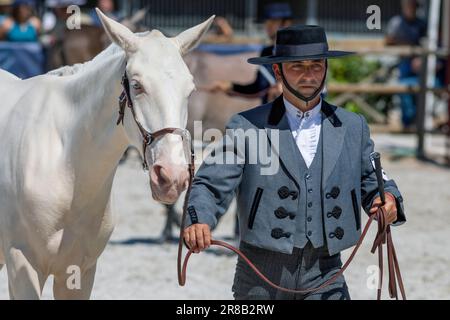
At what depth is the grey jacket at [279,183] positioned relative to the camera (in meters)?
3.76

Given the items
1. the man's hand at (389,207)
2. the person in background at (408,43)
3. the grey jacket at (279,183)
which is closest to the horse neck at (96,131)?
the grey jacket at (279,183)

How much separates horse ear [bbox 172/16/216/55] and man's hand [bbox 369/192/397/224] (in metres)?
0.97

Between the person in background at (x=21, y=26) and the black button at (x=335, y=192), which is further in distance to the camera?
the person in background at (x=21, y=26)

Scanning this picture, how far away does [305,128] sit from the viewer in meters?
3.87

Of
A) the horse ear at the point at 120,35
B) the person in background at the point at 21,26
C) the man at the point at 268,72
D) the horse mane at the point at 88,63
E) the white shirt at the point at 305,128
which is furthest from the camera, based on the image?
the person in background at the point at 21,26

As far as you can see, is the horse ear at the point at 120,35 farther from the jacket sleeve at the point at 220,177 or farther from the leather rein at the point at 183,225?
the jacket sleeve at the point at 220,177

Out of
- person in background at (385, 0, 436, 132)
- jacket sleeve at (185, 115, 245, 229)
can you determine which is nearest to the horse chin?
jacket sleeve at (185, 115, 245, 229)

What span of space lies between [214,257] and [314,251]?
391 centimetres

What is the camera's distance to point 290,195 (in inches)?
148

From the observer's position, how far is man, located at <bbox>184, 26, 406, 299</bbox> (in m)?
3.76

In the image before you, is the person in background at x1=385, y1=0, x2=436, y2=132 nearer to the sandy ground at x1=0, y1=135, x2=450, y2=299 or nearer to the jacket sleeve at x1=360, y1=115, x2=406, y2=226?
the sandy ground at x1=0, y1=135, x2=450, y2=299

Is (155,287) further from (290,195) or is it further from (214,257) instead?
(290,195)

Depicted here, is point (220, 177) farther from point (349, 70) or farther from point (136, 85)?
point (349, 70)

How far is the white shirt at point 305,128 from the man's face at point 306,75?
12cm
